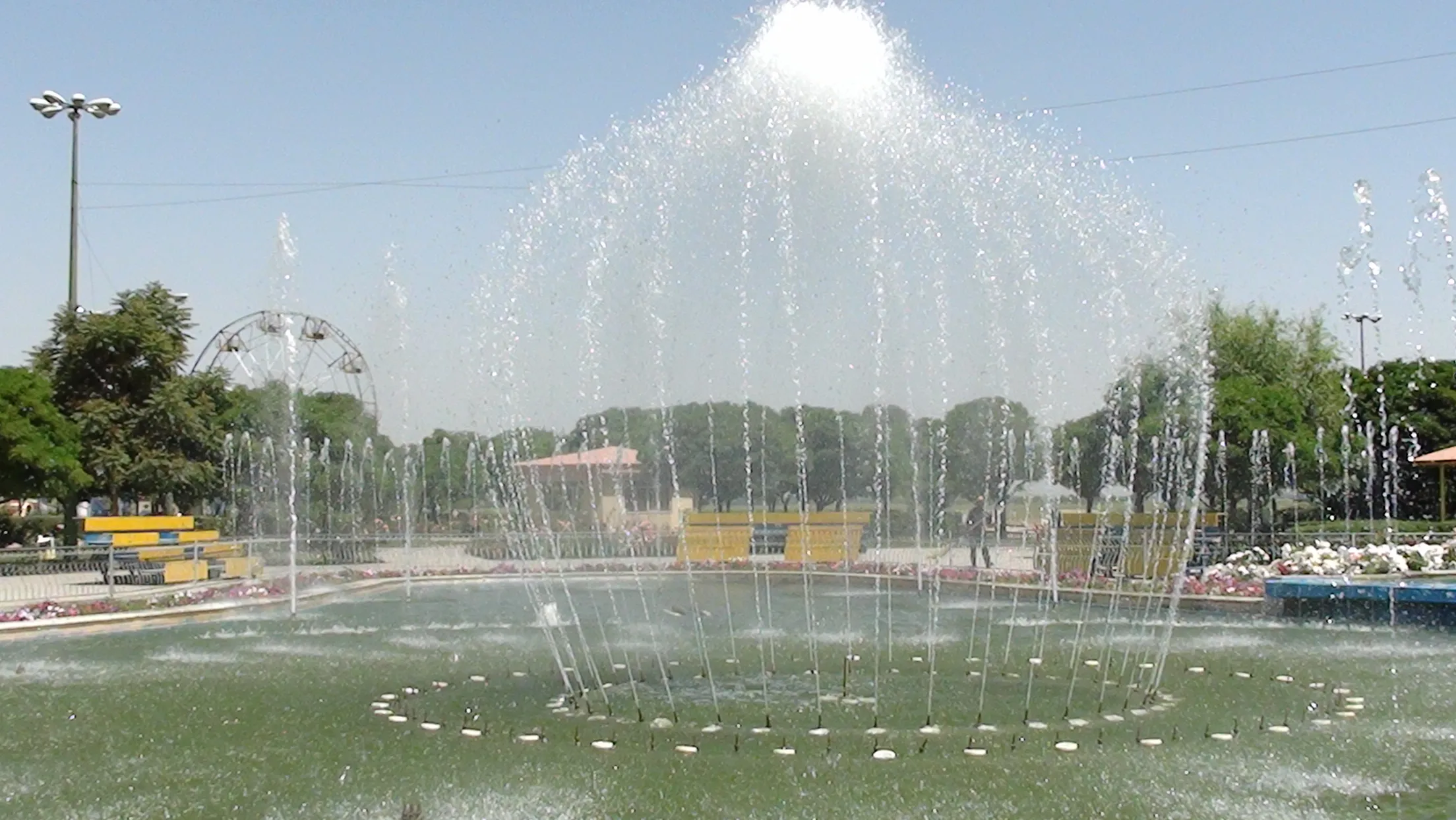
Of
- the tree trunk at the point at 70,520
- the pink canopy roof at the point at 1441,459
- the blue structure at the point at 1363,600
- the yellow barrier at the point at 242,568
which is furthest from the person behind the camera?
the pink canopy roof at the point at 1441,459

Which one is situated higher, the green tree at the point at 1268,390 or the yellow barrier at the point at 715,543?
the green tree at the point at 1268,390

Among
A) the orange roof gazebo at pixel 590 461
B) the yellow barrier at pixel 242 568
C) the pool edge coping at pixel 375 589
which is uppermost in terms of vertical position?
the orange roof gazebo at pixel 590 461

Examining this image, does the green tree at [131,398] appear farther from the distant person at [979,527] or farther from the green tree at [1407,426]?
the green tree at [1407,426]

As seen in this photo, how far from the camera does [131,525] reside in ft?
80.2

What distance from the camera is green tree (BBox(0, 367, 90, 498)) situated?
25422mm

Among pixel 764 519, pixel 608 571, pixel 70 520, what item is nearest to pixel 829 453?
pixel 764 519

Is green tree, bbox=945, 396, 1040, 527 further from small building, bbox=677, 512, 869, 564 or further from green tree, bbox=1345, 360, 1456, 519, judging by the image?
small building, bbox=677, 512, 869, 564

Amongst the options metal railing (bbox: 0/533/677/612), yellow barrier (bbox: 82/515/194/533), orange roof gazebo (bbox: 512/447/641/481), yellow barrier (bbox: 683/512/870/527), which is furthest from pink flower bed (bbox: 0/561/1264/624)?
orange roof gazebo (bbox: 512/447/641/481)

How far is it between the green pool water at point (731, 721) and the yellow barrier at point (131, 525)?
380 inches

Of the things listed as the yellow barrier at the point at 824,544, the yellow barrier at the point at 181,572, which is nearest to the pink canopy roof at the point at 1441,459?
the yellow barrier at the point at 824,544

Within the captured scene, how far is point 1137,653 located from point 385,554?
73.5 feet

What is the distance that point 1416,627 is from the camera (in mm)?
14734

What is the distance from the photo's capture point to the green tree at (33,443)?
83.4 feet

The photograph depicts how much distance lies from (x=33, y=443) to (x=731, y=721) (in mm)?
21050
